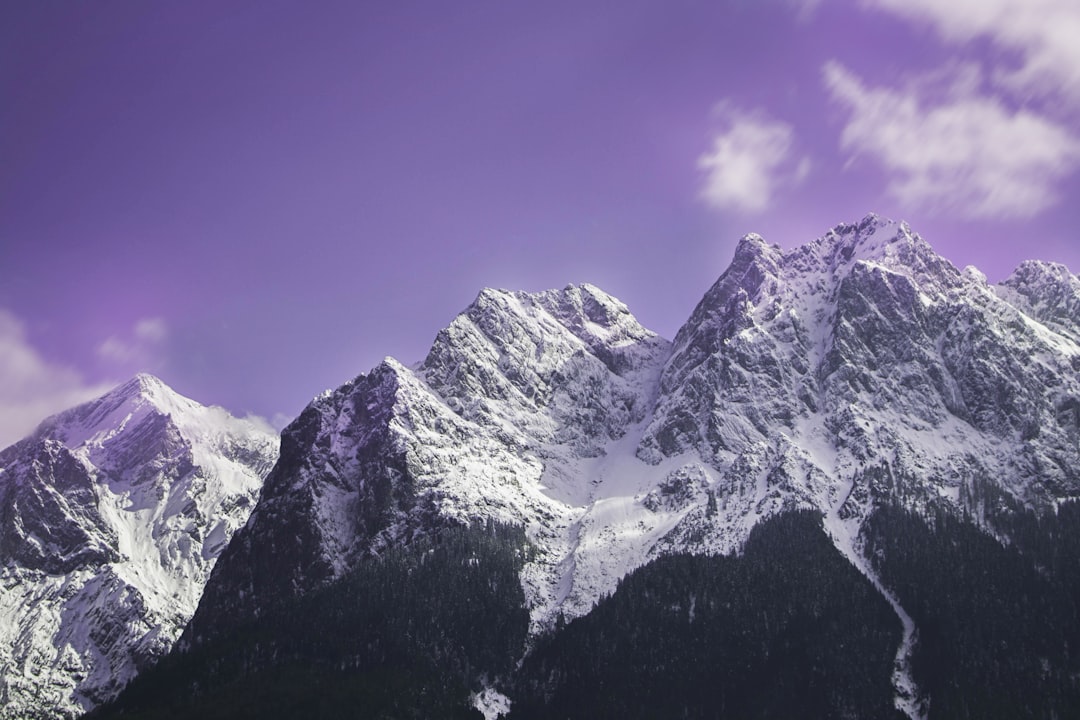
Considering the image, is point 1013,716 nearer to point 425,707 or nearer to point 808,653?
point 808,653

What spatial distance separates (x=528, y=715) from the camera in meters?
200

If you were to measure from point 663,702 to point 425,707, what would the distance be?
45941 mm

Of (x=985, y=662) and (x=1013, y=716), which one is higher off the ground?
(x=985, y=662)

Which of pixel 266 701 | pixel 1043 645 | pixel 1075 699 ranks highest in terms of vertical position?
pixel 1043 645

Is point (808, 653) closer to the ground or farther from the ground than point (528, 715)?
farther from the ground

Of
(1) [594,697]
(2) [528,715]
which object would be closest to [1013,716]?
(1) [594,697]

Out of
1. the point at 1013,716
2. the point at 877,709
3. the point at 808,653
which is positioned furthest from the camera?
the point at 808,653

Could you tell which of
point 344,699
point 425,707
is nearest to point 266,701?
point 344,699

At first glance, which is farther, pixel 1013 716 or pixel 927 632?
pixel 927 632

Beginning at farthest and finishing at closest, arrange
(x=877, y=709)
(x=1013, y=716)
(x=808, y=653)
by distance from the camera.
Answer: (x=808, y=653) → (x=877, y=709) → (x=1013, y=716)

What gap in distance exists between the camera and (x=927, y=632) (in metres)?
198

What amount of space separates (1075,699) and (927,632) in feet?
99.5

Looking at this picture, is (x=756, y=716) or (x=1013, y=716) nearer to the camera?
(x=1013, y=716)

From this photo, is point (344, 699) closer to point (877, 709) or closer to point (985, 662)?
point (877, 709)
